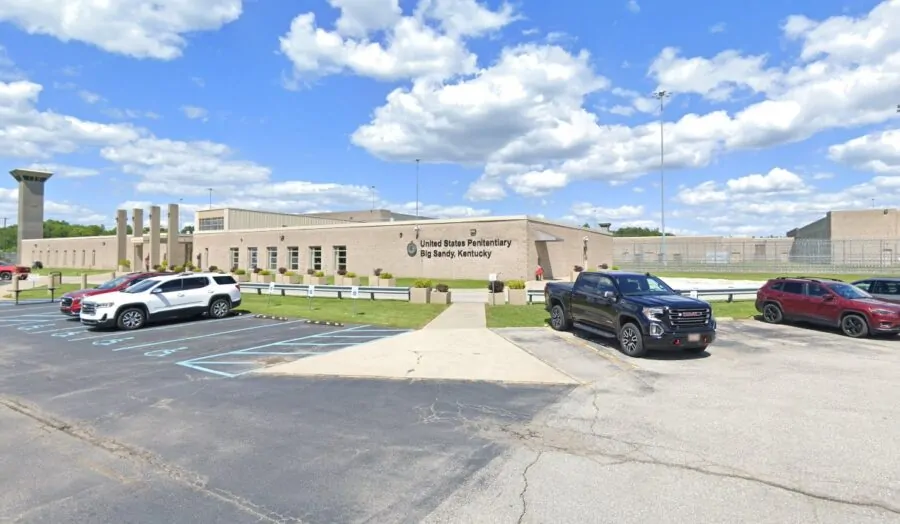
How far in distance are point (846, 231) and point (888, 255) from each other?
16.8 meters

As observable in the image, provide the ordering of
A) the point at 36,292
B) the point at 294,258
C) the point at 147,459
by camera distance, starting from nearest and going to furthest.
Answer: the point at 147,459, the point at 36,292, the point at 294,258

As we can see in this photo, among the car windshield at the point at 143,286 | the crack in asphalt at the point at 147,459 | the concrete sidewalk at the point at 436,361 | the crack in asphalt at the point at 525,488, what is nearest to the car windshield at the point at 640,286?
the concrete sidewalk at the point at 436,361

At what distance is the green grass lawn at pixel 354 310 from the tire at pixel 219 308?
121cm

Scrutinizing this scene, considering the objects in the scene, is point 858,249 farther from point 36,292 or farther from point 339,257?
point 36,292

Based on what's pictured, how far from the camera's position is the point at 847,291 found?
14.5m

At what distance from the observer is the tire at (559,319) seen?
47.2 ft

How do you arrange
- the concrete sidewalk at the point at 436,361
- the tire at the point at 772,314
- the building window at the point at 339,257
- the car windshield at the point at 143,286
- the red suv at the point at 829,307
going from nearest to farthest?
1. the concrete sidewalk at the point at 436,361
2. the red suv at the point at 829,307
3. the tire at the point at 772,314
4. the car windshield at the point at 143,286
5. the building window at the point at 339,257

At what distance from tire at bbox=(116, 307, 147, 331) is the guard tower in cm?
7711

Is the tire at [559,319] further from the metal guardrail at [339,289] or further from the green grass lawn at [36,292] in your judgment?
the green grass lawn at [36,292]

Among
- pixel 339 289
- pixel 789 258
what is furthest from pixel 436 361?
pixel 789 258

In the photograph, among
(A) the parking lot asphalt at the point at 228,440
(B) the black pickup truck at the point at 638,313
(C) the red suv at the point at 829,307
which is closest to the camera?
(A) the parking lot asphalt at the point at 228,440

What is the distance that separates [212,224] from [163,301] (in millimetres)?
40496

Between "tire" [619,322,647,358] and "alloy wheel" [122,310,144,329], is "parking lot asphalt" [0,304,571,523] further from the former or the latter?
"alloy wheel" [122,310,144,329]

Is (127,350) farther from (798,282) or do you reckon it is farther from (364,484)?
(798,282)
